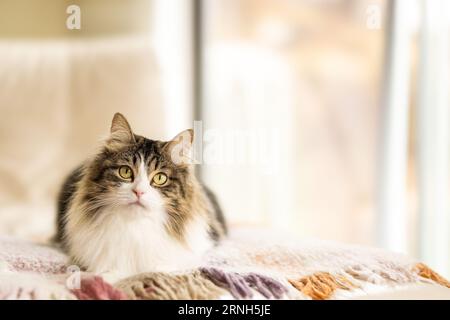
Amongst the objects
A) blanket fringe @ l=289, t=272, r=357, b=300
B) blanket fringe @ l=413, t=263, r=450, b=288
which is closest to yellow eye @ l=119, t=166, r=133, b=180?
blanket fringe @ l=289, t=272, r=357, b=300

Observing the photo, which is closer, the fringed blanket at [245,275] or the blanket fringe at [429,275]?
the fringed blanket at [245,275]

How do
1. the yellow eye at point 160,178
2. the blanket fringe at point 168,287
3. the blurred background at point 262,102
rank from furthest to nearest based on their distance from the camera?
the blurred background at point 262,102, the yellow eye at point 160,178, the blanket fringe at point 168,287

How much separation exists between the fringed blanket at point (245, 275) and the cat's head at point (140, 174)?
0.12 metres

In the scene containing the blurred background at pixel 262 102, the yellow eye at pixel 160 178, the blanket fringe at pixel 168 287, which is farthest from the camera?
the blurred background at pixel 262 102

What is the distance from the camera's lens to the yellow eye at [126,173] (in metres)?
0.81

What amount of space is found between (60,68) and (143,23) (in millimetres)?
274

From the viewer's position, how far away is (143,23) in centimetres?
144

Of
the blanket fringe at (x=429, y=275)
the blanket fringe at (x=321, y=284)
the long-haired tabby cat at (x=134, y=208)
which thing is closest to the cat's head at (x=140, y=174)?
the long-haired tabby cat at (x=134, y=208)

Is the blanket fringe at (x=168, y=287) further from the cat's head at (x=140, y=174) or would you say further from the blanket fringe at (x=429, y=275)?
the blanket fringe at (x=429, y=275)

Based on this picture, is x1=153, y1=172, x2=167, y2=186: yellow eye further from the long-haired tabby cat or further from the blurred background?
the blurred background

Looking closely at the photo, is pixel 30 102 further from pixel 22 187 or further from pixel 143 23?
pixel 143 23

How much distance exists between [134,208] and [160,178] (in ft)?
0.21

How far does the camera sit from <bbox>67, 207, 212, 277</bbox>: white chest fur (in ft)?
2.63
